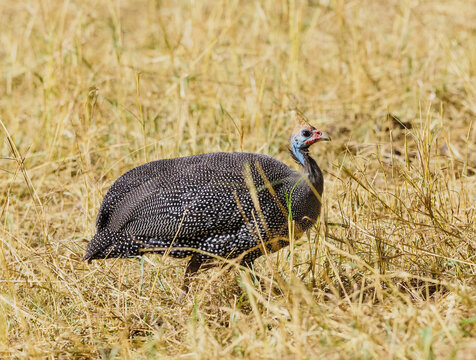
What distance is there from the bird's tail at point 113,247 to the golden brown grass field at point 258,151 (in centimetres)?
10

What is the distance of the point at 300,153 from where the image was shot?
11.0ft

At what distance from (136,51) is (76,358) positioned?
426 cm

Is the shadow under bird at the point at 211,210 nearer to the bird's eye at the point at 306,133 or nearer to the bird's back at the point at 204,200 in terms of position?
the bird's back at the point at 204,200

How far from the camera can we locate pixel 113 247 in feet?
10.4

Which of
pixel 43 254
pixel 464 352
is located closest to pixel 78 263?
pixel 43 254

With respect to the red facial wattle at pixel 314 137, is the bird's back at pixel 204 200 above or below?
below

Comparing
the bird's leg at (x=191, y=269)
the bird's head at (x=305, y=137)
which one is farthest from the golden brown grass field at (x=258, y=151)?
the bird's head at (x=305, y=137)

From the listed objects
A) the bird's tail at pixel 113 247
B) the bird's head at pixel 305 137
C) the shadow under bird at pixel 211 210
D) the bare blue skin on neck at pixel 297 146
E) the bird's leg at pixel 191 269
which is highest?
the bird's head at pixel 305 137

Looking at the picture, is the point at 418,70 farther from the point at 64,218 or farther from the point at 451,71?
the point at 64,218

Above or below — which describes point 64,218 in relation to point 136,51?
below

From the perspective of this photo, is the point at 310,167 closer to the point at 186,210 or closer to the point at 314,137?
the point at 314,137

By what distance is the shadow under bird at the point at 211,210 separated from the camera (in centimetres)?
309

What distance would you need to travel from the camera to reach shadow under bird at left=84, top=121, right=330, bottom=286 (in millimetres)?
3088

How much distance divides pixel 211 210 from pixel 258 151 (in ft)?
3.97
